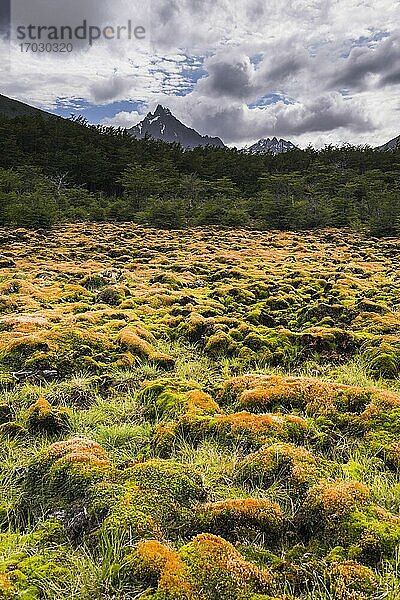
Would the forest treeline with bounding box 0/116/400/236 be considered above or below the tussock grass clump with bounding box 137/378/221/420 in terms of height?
above

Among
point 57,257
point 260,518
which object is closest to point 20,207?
point 57,257

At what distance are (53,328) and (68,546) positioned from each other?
542 cm

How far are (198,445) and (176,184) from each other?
131 ft

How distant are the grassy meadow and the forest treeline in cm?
1899

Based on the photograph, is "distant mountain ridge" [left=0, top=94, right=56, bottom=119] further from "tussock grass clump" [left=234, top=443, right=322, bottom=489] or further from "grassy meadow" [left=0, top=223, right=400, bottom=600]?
"tussock grass clump" [left=234, top=443, right=322, bottom=489]

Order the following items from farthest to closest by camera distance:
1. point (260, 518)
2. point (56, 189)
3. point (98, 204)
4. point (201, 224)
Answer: point (56, 189), point (98, 204), point (201, 224), point (260, 518)

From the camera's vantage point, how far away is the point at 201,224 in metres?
31.0

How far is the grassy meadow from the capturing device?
2.90 m

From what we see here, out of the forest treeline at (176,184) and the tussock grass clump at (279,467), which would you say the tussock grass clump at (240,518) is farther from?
the forest treeline at (176,184)

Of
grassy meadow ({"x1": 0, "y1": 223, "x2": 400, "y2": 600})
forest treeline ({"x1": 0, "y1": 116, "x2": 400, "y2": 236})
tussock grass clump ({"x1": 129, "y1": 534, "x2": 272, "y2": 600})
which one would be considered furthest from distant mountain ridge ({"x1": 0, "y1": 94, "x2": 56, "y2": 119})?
tussock grass clump ({"x1": 129, "y1": 534, "x2": 272, "y2": 600})

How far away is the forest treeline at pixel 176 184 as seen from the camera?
29.6m

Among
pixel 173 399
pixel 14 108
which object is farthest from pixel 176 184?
pixel 14 108

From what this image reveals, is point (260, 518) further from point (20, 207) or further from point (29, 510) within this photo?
point (20, 207)

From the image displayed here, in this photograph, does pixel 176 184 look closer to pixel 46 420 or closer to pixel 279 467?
pixel 46 420
